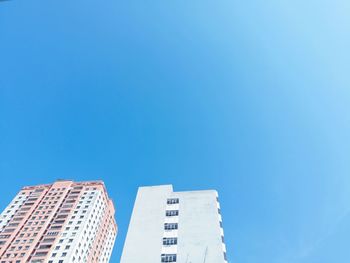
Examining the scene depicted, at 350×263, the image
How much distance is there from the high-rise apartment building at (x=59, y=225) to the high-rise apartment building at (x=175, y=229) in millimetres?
34303

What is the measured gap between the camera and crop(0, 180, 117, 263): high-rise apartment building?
2608 inches

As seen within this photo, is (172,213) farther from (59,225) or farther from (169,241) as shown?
(59,225)

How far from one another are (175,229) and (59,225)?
46037mm

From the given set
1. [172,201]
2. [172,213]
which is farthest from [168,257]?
[172,201]

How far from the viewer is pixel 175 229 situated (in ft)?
120

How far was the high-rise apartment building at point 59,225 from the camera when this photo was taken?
217 ft

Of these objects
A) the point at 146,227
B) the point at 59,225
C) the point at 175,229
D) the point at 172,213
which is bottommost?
the point at 175,229

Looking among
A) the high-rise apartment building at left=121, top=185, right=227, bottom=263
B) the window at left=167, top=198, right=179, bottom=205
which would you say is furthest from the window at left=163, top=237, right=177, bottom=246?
the window at left=167, top=198, right=179, bottom=205

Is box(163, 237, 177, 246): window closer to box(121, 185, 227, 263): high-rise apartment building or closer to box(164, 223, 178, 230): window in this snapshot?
box(121, 185, 227, 263): high-rise apartment building

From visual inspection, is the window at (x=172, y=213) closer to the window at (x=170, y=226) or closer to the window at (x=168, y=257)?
the window at (x=170, y=226)

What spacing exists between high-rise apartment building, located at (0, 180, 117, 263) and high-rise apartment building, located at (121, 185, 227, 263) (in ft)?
113

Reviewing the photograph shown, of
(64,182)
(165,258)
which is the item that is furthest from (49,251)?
(165,258)

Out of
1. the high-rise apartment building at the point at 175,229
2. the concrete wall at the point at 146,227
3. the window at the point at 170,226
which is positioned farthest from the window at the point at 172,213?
the window at the point at 170,226

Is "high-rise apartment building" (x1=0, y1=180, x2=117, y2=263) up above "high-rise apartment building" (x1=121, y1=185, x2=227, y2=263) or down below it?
above
